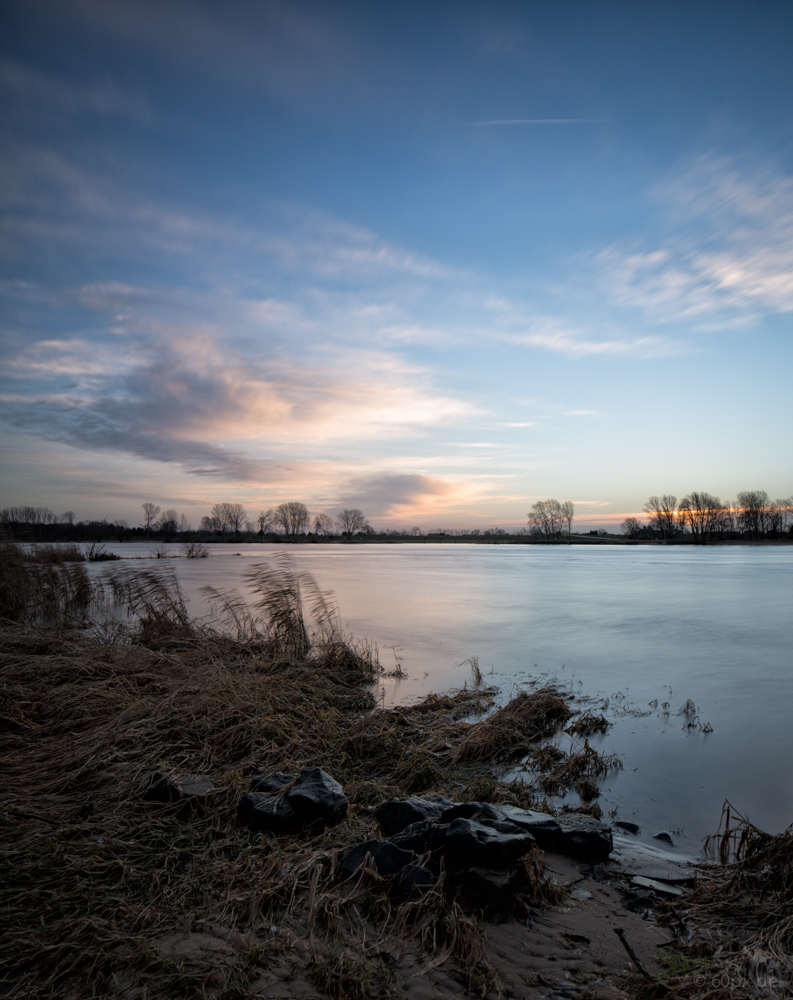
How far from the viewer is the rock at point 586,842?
13.4 feet

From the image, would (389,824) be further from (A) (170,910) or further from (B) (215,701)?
(B) (215,701)

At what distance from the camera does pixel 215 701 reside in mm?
5938

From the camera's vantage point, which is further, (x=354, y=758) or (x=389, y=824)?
(x=354, y=758)

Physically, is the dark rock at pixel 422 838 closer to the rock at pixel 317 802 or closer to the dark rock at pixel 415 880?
the dark rock at pixel 415 880

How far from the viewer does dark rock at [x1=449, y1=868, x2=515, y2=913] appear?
128 inches

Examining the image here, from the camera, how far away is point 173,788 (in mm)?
4270

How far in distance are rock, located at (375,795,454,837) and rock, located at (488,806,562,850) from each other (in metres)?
0.49

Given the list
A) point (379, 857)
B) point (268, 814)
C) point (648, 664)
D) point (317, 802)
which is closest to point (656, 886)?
point (379, 857)

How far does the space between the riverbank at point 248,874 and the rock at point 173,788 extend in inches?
3.2

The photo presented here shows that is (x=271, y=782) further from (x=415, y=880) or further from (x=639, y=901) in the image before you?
(x=639, y=901)

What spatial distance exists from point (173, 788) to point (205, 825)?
440 millimetres

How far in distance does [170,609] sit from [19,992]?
1037 cm

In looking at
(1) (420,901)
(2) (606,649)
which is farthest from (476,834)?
(2) (606,649)

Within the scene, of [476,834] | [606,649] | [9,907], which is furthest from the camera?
[606,649]
